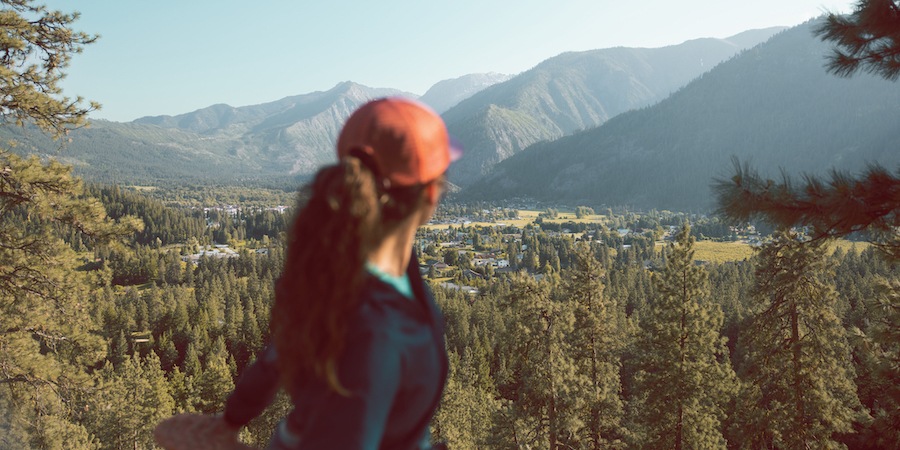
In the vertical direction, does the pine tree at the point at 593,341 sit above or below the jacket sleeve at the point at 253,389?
below

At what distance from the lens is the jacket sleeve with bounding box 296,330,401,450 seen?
1153 millimetres

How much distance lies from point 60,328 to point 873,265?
295 feet

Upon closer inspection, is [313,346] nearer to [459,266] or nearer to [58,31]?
[58,31]

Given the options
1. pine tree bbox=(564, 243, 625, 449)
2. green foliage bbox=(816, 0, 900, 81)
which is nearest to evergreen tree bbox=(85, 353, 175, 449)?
pine tree bbox=(564, 243, 625, 449)

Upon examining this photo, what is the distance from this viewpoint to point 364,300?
1283 millimetres

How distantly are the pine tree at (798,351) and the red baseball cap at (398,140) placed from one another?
16.6 m

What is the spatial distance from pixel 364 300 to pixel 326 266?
0.13 metres

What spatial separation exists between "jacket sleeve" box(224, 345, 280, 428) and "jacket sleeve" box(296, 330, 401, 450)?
55cm

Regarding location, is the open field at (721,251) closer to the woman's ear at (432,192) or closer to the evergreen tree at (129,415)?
the evergreen tree at (129,415)

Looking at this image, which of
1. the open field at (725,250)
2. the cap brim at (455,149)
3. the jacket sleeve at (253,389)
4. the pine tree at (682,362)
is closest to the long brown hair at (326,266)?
the cap brim at (455,149)

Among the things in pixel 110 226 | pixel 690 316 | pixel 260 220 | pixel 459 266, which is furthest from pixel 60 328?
pixel 260 220

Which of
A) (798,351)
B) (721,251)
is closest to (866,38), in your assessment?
(798,351)

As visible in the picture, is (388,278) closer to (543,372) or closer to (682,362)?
(543,372)

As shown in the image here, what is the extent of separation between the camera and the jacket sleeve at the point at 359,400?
1153 millimetres
